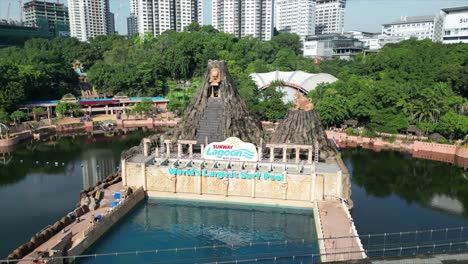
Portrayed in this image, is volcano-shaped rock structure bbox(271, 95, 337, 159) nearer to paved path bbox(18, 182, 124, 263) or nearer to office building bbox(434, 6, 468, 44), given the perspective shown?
paved path bbox(18, 182, 124, 263)

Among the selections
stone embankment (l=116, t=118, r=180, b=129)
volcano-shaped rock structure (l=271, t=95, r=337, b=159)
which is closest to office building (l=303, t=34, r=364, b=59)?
stone embankment (l=116, t=118, r=180, b=129)

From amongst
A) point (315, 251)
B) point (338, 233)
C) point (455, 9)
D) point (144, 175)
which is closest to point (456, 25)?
point (455, 9)

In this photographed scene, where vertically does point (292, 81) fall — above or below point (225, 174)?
above

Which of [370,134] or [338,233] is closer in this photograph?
[338,233]

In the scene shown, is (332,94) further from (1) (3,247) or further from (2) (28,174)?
(1) (3,247)

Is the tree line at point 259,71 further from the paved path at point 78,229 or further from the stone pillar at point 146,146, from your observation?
the paved path at point 78,229

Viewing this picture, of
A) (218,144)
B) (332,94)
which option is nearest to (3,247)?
(218,144)

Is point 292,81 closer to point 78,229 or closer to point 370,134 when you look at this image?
point 370,134
